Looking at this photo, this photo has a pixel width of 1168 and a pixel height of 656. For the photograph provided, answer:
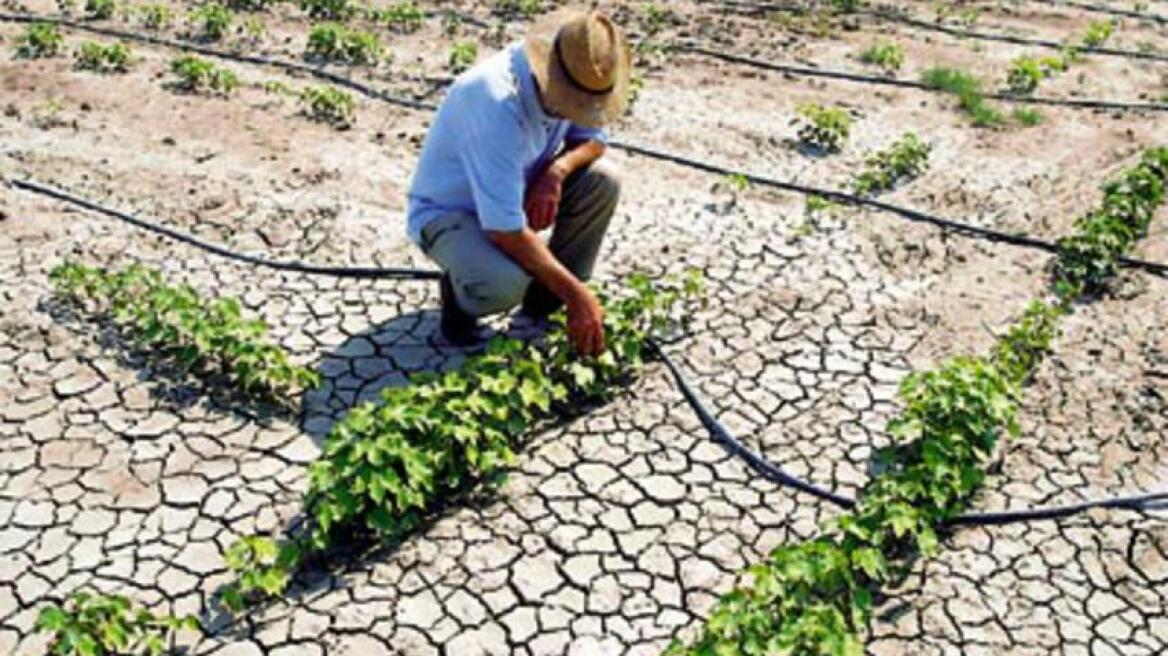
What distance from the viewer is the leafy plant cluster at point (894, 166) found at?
6.85 m

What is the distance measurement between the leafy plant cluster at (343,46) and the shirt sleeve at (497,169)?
4.53m

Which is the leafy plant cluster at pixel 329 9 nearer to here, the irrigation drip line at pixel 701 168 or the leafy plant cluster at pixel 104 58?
the irrigation drip line at pixel 701 168

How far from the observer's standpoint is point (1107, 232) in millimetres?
5941

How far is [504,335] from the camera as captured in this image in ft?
17.0

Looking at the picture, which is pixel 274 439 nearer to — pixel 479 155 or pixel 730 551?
pixel 479 155

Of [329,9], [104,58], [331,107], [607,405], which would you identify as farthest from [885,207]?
[104,58]

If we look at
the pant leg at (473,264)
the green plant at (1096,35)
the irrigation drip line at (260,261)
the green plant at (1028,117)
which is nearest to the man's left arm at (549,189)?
the pant leg at (473,264)

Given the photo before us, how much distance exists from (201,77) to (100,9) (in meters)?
2.05

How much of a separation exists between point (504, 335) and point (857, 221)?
237 cm

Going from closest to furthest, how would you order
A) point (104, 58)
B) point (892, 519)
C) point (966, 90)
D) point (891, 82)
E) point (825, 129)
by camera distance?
point (892, 519)
point (825, 129)
point (104, 58)
point (966, 90)
point (891, 82)

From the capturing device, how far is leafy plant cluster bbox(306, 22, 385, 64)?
8508 mm

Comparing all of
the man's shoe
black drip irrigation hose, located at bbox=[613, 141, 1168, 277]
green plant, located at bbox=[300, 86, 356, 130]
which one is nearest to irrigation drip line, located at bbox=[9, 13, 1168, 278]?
black drip irrigation hose, located at bbox=[613, 141, 1168, 277]

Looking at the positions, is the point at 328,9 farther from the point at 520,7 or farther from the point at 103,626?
the point at 103,626

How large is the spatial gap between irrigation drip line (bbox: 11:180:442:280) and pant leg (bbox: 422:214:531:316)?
25.7 inches
